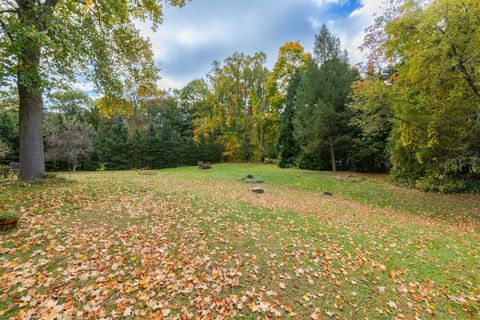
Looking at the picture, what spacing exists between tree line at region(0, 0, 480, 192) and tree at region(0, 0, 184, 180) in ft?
2.97

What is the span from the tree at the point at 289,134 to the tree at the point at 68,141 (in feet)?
66.1

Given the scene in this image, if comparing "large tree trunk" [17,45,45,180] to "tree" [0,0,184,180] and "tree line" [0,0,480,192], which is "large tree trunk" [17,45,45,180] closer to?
"tree" [0,0,184,180]

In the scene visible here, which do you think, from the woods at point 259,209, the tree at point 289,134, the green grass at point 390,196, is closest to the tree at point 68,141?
the woods at point 259,209

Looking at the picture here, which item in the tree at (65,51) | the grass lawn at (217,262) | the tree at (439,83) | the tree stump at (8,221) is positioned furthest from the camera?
the tree at (439,83)

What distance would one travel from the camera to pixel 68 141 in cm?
2005

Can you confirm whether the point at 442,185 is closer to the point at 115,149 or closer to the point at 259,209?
the point at 259,209

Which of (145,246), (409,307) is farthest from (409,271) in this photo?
(145,246)

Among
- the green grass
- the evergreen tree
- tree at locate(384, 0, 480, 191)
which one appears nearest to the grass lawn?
the green grass

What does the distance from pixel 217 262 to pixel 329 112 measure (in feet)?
49.1

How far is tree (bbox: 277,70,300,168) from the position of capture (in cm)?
2191

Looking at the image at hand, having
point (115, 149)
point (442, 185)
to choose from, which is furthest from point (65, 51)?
point (115, 149)

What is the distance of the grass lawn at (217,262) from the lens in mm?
2617

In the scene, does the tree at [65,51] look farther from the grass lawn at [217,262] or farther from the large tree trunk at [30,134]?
the grass lawn at [217,262]

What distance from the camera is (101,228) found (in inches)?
168
